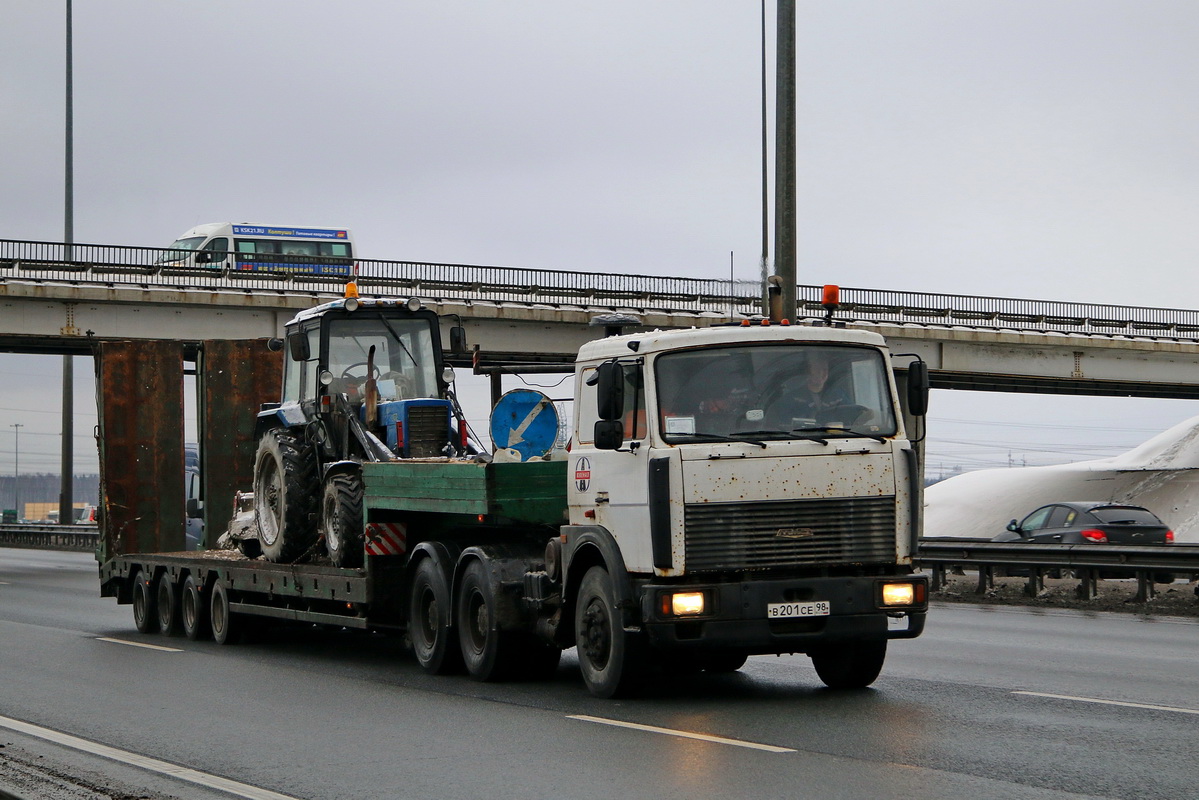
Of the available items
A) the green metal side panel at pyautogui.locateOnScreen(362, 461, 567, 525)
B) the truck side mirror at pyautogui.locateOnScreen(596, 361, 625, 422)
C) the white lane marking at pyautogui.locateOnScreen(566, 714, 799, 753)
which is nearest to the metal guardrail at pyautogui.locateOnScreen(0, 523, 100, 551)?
the green metal side panel at pyautogui.locateOnScreen(362, 461, 567, 525)

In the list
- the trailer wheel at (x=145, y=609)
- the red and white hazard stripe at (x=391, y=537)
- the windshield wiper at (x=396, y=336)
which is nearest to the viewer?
the red and white hazard stripe at (x=391, y=537)

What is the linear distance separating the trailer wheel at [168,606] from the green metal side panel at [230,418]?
152 cm

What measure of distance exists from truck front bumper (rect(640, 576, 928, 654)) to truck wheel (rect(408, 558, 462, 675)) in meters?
2.71

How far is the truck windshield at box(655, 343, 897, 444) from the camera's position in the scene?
32.6ft

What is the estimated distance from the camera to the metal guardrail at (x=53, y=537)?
4962 centimetres

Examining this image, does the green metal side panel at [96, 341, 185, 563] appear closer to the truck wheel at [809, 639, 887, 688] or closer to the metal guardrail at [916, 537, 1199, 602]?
the metal guardrail at [916, 537, 1199, 602]

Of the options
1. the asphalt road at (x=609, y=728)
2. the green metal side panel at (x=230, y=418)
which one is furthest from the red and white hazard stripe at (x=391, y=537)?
the green metal side panel at (x=230, y=418)

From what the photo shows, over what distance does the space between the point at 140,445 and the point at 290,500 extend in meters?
4.80

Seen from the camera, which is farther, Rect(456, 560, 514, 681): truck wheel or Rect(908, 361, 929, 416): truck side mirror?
Rect(456, 560, 514, 681): truck wheel

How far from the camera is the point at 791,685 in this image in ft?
37.4

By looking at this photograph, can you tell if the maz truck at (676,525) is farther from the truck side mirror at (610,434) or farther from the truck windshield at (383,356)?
the truck windshield at (383,356)

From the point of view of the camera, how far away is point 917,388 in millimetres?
10297

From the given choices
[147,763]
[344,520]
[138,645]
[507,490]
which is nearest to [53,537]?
[138,645]

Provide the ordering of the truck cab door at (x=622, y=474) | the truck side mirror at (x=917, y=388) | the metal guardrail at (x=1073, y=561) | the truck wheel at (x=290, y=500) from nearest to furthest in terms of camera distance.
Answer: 1. the truck cab door at (x=622, y=474)
2. the truck side mirror at (x=917, y=388)
3. the truck wheel at (x=290, y=500)
4. the metal guardrail at (x=1073, y=561)
